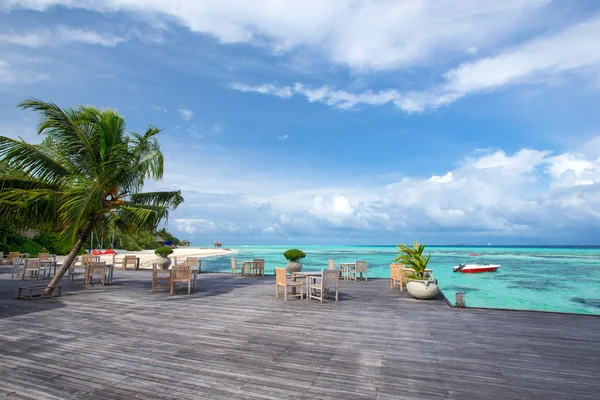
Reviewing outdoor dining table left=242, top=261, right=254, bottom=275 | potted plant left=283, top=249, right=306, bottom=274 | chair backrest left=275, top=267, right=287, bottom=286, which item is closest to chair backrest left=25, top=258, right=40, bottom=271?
outdoor dining table left=242, top=261, right=254, bottom=275

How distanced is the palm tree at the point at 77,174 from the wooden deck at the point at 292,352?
2361 millimetres

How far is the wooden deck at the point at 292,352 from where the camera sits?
3203 millimetres

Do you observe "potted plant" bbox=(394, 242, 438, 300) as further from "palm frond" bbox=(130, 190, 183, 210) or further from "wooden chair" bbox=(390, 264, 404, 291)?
"palm frond" bbox=(130, 190, 183, 210)

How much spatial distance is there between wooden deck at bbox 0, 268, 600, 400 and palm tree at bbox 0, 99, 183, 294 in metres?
2.36

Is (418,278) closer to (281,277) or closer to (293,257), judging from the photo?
(281,277)

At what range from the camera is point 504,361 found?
4023mm

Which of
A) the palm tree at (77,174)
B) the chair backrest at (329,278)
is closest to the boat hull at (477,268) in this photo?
the chair backrest at (329,278)

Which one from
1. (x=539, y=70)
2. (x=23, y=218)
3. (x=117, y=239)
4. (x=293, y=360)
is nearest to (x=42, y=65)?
(x=23, y=218)

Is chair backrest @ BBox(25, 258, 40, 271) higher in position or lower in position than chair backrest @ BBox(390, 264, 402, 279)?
higher

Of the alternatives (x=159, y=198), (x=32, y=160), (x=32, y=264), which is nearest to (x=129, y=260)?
(x=32, y=264)

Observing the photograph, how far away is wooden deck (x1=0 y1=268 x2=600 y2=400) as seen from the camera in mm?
3203

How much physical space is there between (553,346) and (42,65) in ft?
47.5

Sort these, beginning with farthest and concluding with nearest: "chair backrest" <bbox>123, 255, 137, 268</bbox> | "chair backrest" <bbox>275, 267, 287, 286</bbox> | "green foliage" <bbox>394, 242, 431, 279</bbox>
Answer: "chair backrest" <bbox>123, 255, 137, 268</bbox>, "green foliage" <bbox>394, 242, 431, 279</bbox>, "chair backrest" <bbox>275, 267, 287, 286</bbox>

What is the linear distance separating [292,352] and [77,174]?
26.4 ft
